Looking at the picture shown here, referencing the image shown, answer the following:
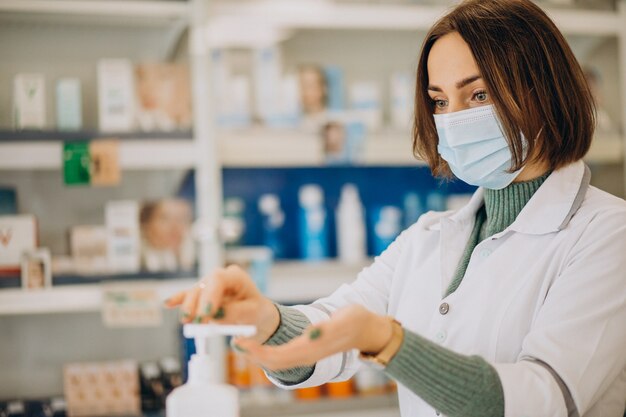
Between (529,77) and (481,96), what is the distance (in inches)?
3.6

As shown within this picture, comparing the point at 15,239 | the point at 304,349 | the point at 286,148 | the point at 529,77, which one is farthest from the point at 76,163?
the point at 304,349

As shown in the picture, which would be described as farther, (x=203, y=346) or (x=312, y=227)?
(x=312, y=227)

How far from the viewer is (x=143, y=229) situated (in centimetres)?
287

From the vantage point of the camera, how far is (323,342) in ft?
3.10

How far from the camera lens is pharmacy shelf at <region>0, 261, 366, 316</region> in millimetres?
2646

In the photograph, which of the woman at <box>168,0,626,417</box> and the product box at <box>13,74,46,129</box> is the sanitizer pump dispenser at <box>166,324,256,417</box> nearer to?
the woman at <box>168,0,626,417</box>

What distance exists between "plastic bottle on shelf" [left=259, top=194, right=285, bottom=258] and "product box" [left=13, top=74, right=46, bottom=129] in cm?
97

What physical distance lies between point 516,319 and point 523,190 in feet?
0.88

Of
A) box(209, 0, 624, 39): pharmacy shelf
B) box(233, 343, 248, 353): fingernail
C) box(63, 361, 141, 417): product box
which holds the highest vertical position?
box(209, 0, 624, 39): pharmacy shelf

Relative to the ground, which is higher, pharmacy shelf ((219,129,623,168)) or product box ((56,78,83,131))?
product box ((56,78,83,131))

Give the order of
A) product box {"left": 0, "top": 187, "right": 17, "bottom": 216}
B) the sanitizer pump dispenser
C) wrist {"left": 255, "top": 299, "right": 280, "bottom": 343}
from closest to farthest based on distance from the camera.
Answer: the sanitizer pump dispenser
wrist {"left": 255, "top": 299, "right": 280, "bottom": 343}
product box {"left": 0, "top": 187, "right": 17, "bottom": 216}

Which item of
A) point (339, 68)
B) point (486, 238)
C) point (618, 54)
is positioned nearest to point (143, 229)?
point (339, 68)

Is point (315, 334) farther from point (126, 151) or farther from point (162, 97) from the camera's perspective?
point (162, 97)

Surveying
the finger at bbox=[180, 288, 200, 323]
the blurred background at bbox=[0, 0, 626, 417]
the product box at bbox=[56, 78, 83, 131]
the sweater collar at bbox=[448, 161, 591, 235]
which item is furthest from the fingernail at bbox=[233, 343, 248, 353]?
the product box at bbox=[56, 78, 83, 131]
